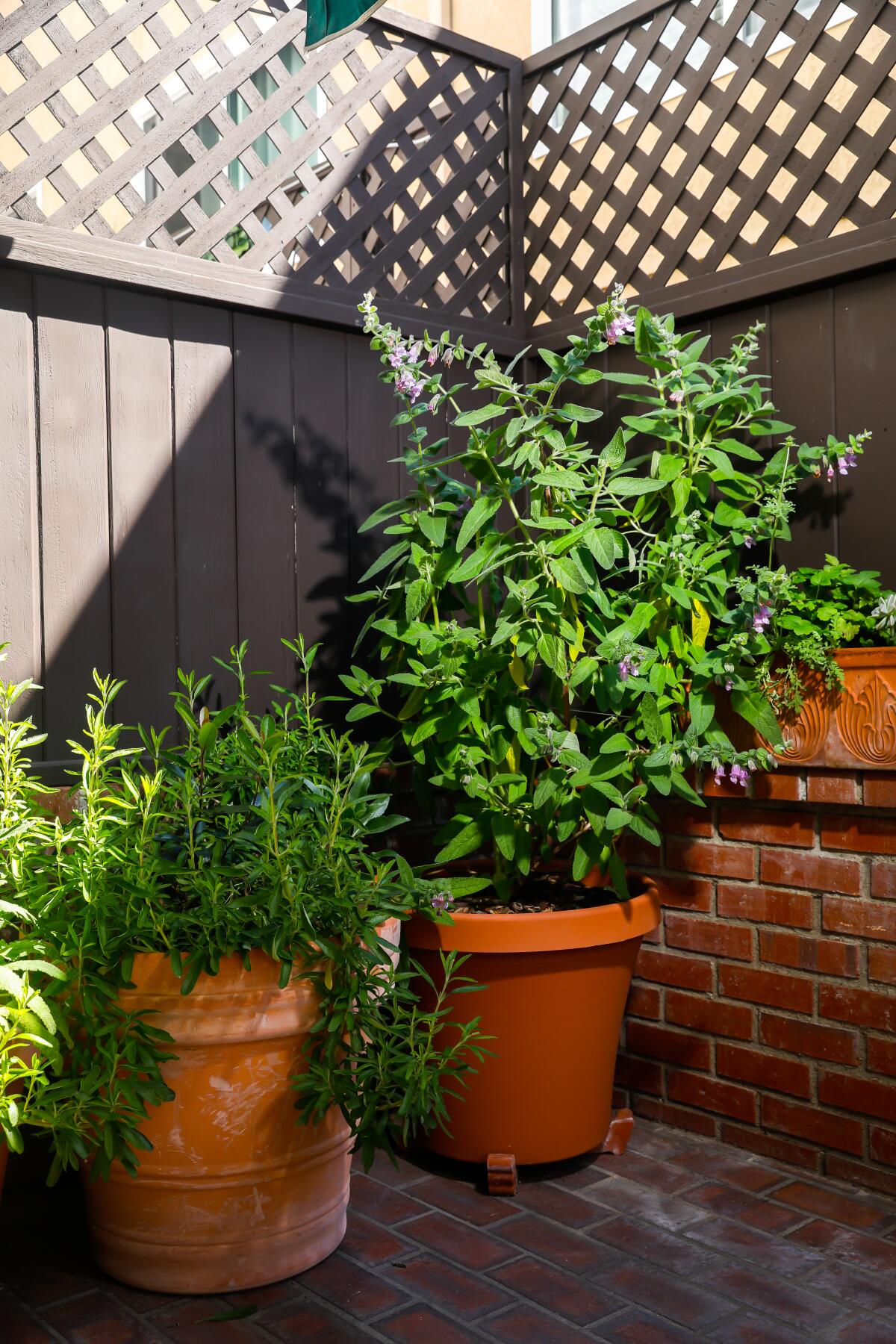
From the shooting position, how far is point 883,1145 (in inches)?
81.0

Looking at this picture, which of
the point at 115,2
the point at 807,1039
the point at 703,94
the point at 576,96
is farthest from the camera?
the point at 115,2

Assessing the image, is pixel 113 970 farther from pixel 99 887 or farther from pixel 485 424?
pixel 485 424

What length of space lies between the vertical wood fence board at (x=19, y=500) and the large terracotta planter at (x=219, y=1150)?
0.68m

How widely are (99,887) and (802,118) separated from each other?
2.00m

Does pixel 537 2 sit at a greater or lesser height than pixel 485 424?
greater

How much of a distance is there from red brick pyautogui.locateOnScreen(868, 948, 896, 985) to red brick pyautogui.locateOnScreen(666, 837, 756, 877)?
0.28 meters

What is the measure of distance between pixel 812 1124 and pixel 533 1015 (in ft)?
1.91

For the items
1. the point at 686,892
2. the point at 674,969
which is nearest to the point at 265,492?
the point at 686,892

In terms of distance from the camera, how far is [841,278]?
225cm

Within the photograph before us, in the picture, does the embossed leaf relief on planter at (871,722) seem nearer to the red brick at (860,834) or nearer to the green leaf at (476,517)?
the red brick at (860,834)

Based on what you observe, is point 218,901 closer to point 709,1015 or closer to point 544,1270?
point 544,1270

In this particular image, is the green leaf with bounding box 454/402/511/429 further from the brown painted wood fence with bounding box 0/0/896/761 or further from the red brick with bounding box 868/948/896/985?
the red brick with bounding box 868/948/896/985

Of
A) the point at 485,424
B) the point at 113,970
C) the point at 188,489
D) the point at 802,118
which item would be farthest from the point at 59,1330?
the point at 802,118

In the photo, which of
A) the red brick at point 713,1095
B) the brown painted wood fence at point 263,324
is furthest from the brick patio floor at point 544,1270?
the brown painted wood fence at point 263,324
